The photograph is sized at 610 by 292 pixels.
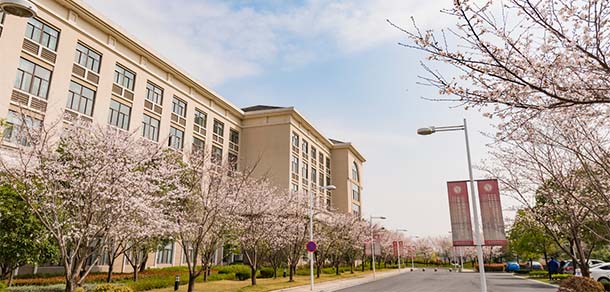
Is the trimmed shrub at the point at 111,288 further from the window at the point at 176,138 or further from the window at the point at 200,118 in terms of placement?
the window at the point at 200,118

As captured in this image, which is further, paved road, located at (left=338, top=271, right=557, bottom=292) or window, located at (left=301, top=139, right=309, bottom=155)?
window, located at (left=301, top=139, right=309, bottom=155)

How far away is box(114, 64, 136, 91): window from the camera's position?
29.7 m

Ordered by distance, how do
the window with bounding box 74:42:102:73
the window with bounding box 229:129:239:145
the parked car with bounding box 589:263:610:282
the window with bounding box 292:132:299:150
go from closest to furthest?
the parked car with bounding box 589:263:610:282
the window with bounding box 74:42:102:73
the window with bounding box 229:129:239:145
the window with bounding box 292:132:299:150

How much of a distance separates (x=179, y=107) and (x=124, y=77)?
23.0ft

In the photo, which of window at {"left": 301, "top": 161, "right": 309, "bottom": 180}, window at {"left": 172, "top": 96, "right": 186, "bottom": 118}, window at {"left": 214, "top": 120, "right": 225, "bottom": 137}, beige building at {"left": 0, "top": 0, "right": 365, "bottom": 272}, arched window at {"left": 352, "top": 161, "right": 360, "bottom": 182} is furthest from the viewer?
arched window at {"left": 352, "top": 161, "right": 360, "bottom": 182}

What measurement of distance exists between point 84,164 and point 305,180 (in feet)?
128

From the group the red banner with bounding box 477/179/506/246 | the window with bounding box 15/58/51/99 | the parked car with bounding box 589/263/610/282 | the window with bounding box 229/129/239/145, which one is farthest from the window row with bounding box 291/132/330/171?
the red banner with bounding box 477/179/506/246

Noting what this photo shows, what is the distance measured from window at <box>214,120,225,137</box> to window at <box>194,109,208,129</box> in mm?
2037

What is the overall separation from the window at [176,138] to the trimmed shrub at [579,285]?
2983 centimetres

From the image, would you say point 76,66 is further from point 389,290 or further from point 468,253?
point 468,253

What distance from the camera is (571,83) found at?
5223 mm

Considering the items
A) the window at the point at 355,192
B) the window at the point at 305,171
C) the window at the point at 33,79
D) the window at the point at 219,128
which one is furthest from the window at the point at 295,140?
the window at the point at 33,79

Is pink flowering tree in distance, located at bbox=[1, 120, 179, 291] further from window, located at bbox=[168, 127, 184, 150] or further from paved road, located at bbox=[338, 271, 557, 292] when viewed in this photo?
window, located at bbox=[168, 127, 184, 150]

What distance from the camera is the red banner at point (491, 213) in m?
12.3
